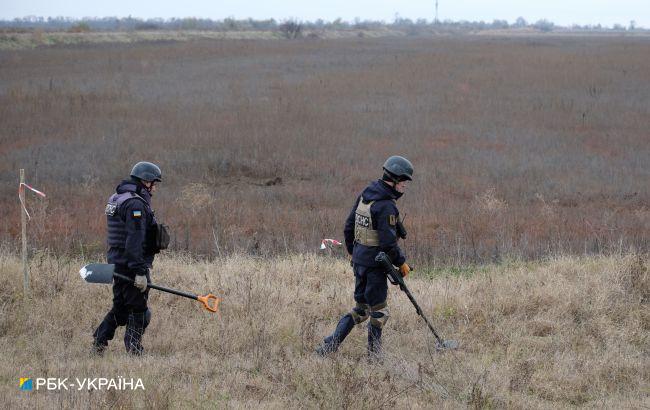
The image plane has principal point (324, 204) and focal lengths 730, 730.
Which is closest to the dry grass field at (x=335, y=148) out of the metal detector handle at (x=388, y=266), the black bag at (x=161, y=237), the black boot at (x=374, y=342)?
the black boot at (x=374, y=342)

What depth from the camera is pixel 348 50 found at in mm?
48594

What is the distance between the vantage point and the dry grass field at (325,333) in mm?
5199

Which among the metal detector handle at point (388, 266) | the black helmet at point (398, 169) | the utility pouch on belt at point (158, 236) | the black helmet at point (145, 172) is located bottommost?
the metal detector handle at point (388, 266)

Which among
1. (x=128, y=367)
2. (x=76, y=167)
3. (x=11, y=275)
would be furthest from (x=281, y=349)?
(x=76, y=167)

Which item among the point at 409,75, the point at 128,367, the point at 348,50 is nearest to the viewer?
the point at 128,367

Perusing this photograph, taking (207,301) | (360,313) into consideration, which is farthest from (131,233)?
(360,313)

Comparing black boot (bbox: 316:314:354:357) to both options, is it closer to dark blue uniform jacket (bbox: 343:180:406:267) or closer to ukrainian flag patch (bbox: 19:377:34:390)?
dark blue uniform jacket (bbox: 343:180:406:267)

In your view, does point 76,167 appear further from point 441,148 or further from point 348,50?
point 348,50

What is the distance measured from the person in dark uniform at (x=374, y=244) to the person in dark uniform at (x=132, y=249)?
1.54m

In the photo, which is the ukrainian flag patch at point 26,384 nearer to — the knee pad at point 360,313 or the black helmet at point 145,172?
the black helmet at point 145,172

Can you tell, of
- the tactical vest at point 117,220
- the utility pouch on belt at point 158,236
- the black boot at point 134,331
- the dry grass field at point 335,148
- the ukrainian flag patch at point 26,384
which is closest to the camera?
the ukrainian flag patch at point 26,384

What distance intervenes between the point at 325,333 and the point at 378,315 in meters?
0.95

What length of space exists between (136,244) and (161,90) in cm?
2491

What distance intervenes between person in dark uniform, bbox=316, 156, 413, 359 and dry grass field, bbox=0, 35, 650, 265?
12.8 ft
